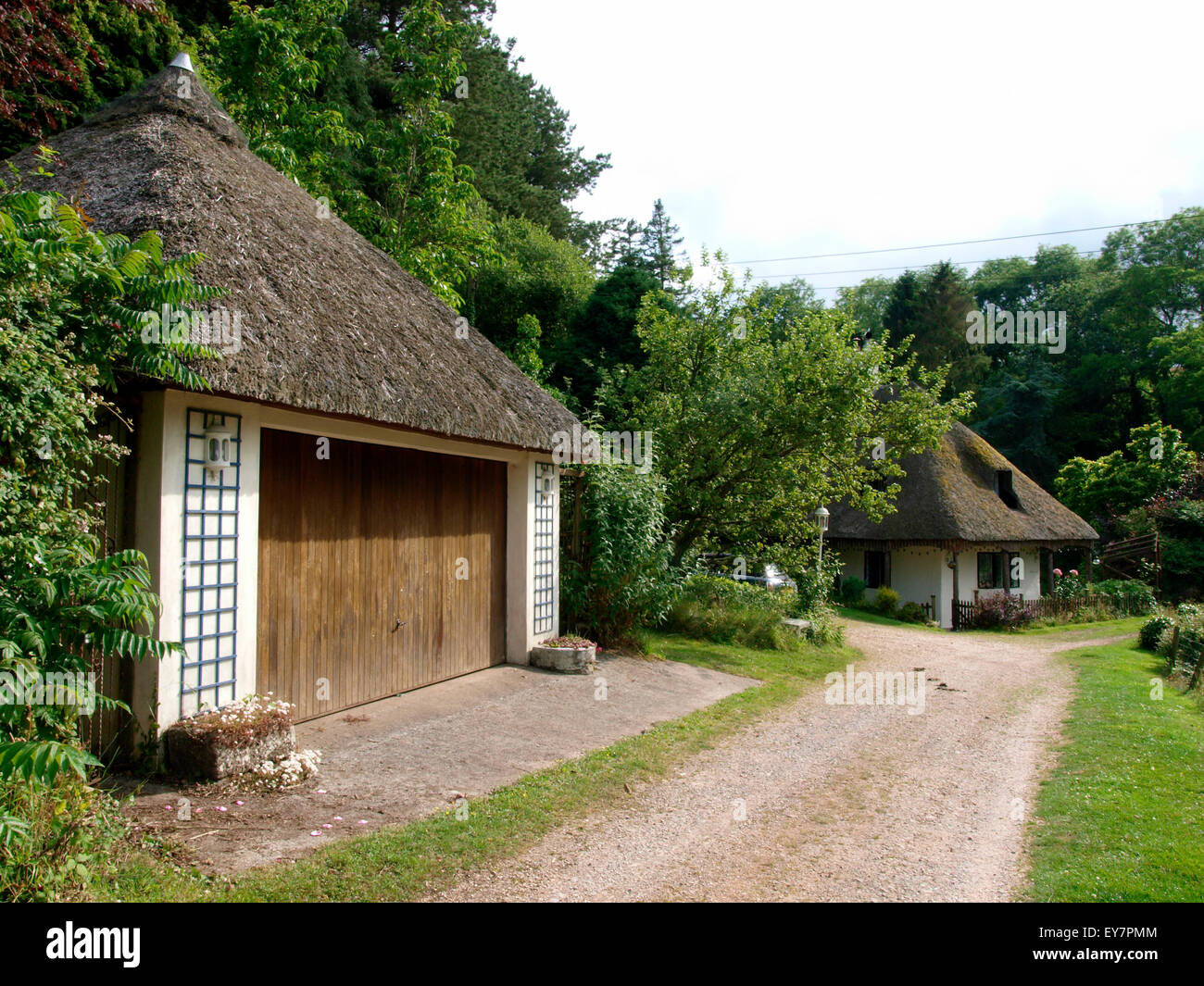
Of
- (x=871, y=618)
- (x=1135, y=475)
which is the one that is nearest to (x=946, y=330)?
(x=1135, y=475)

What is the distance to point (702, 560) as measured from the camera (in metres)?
16.6

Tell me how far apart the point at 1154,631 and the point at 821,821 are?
15709 mm

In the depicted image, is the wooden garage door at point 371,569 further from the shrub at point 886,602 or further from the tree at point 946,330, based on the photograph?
the tree at point 946,330

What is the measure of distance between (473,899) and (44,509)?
3073 millimetres

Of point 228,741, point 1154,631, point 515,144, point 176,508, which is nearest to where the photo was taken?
point 228,741

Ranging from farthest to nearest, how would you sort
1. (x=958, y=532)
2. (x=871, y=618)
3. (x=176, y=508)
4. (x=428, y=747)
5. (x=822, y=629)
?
(x=958, y=532) < (x=871, y=618) < (x=822, y=629) < (x=428, y=747) < (x=176, y=508)

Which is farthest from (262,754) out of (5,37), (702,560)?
(702,560)

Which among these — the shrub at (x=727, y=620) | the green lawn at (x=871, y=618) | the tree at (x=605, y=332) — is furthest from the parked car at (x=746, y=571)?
the tree at (x=605, y=332)

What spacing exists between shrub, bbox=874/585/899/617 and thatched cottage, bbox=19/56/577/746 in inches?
633

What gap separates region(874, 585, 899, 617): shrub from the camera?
23453 millimetres

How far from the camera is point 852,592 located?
2475 cm

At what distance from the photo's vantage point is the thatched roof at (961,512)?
23.3 m

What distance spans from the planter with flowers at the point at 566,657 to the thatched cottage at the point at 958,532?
14.3m

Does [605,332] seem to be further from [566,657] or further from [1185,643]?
[1185,643]
